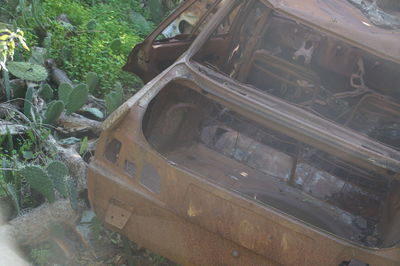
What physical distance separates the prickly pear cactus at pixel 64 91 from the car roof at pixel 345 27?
75.2 inches

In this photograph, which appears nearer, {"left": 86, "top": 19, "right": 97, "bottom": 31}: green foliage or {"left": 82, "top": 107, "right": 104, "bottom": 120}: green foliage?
{"left": 82, "top": 107, "right": 104, "bottom": 120}: green foliage

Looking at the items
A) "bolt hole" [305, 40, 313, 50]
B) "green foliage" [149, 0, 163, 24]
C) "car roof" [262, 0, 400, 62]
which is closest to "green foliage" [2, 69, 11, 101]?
"car roof" [262, 0, 400, 62]

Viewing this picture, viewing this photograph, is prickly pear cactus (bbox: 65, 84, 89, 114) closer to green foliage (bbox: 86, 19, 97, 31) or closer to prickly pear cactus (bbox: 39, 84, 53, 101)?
prickly pear cactus (bbox: 39, 84, 53, 101)

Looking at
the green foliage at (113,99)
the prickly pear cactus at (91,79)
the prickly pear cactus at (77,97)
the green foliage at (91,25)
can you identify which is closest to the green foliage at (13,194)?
the prickly pear cactus at (77,97)

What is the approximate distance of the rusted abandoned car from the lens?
3.29m

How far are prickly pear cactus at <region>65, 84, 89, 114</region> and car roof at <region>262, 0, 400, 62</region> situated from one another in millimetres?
1771

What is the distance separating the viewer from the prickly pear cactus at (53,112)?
468cm

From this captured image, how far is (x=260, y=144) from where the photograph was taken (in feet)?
15.0

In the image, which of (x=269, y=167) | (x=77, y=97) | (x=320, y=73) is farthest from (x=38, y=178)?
(x=320, y=73)

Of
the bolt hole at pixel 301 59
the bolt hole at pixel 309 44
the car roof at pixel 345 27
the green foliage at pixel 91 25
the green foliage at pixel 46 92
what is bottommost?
the green foliage at pixel 46 92

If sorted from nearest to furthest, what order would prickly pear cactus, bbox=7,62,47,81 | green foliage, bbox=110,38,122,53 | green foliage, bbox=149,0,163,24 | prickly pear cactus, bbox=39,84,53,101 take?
prickly pear cactus, bbox=7,62,47,81 → prickly pear cactus, bbox=39,84,53,101 → green foliage, bbox=110,38,122,53 → green foliage, bbox=149,0,163,24

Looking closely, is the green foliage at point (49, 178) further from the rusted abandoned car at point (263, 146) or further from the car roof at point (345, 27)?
the car roof at point (345, 27)

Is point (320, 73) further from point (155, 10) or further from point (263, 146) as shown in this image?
point (155, 10)

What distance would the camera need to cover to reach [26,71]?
15.7 feet
